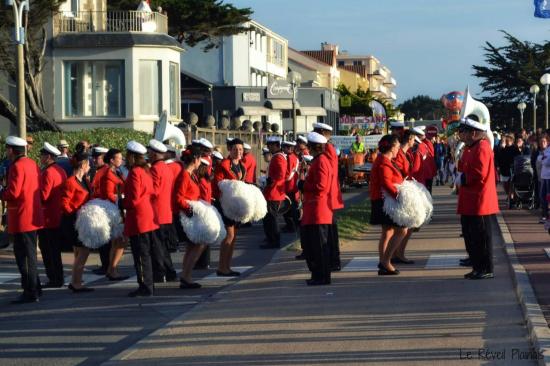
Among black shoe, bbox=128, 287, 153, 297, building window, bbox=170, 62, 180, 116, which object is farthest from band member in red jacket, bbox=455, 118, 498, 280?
building window, bbox=170, 62, 180, 116

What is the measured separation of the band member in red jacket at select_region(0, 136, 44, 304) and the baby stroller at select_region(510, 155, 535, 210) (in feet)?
47.0

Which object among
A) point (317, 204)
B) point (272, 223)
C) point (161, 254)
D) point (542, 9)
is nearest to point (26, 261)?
point (161, 254)

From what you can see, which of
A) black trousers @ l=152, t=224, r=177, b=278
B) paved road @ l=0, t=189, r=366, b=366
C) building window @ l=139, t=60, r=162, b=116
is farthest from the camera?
building window @ l=139, t=60, r=162, b=116

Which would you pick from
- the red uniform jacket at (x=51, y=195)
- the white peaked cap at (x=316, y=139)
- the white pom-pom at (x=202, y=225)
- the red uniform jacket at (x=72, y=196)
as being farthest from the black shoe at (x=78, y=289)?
the white peaked cap at (x=316, y=139)

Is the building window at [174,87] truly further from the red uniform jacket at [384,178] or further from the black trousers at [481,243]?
the black trousers at [481,243]

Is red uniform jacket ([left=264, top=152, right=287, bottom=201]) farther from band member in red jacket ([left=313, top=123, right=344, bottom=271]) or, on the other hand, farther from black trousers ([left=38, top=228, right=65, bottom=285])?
black trousers ([left=38, top=228, right=65, bottom=285])

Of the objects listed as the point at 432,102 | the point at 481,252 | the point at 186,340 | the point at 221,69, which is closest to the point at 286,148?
the point at 481,252

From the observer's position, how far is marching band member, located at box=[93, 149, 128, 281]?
1442 cm

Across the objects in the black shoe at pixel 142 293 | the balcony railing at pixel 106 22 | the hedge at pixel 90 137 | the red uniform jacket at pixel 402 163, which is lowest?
the black shoe at pixel 142 293

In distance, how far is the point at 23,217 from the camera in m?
13.0

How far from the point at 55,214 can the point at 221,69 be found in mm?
55187

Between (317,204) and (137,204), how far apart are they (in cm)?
209

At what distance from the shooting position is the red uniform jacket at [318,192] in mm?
13117

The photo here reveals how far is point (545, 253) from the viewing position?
15125 millimetres
